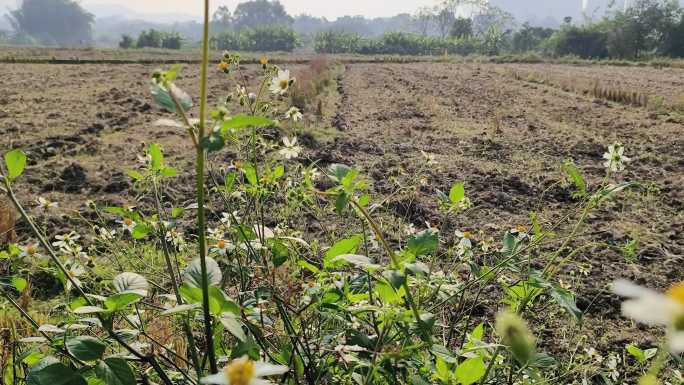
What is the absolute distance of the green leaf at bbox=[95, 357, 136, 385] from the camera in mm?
785

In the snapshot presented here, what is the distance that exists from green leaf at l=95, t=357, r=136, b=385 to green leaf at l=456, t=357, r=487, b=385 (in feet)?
1.89

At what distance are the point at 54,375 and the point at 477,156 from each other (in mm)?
5891

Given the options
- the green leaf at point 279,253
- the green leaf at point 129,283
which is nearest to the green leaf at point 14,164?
the green leaf at point 129,283

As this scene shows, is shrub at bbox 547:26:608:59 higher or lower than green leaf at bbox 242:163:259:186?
higher

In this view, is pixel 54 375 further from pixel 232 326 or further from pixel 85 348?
pixel 232 326

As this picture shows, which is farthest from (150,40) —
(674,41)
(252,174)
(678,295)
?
(678,295)

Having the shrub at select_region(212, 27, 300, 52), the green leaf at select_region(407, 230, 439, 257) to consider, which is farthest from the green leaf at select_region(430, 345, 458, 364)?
the shrub at select_region(212, 27, 300, 52)

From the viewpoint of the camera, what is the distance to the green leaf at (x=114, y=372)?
785mm

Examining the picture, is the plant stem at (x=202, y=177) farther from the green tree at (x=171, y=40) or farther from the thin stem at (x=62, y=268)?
the green tree at (x=171, y=40)

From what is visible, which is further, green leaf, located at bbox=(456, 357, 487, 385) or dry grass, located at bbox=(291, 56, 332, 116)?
dry grass, located at bbox=(291, 56, 332, 116)

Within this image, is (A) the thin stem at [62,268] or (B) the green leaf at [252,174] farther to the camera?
(B) the green leaf at [252,174]

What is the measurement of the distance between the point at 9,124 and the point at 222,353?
7992 millimetres

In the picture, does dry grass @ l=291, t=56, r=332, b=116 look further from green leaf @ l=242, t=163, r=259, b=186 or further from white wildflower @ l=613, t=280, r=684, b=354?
white wildflower @ l=613, t=280, r=684, b=354

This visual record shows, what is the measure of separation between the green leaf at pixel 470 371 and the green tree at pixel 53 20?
150001 millimetres
